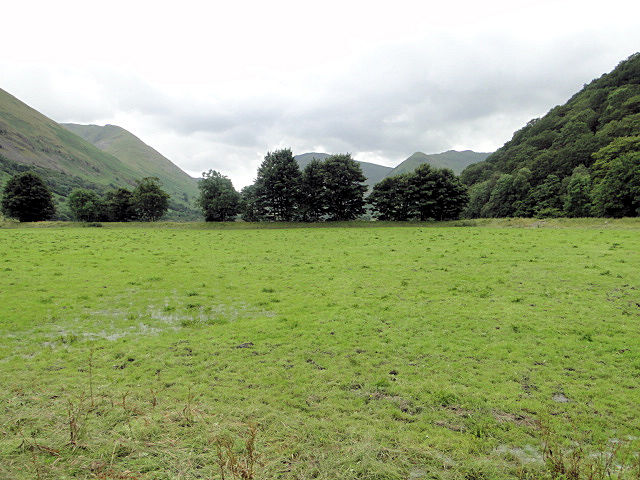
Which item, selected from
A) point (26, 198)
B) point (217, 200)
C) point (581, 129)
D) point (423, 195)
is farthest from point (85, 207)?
point (581, 129)

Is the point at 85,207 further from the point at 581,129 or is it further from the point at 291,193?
the point at 581,129

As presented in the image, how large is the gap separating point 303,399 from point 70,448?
3891 mm

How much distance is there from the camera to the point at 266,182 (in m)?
62.5

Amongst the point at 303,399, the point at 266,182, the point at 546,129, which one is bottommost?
the point at 303,399

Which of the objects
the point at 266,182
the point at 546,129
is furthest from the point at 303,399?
the point at 546,129

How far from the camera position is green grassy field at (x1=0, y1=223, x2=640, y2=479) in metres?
4.48

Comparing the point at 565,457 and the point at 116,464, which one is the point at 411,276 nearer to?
the point at 565,457

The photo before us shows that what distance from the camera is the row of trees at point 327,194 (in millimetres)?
61531

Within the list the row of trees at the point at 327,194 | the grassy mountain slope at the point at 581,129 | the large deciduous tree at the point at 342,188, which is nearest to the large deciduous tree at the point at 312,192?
the row of trees at the point at 327,194

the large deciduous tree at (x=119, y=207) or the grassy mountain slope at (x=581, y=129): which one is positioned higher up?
the grassy mountain slope at (x=581, y=129)

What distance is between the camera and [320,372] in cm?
727

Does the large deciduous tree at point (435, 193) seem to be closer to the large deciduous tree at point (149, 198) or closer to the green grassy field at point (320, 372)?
the green grassy field at point (320, 372)

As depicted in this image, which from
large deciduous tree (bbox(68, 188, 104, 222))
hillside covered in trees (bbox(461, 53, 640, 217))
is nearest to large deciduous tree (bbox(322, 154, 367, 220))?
hillside covered in trees (bbox(461, 53, 640, 217))

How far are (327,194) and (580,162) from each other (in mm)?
76834
